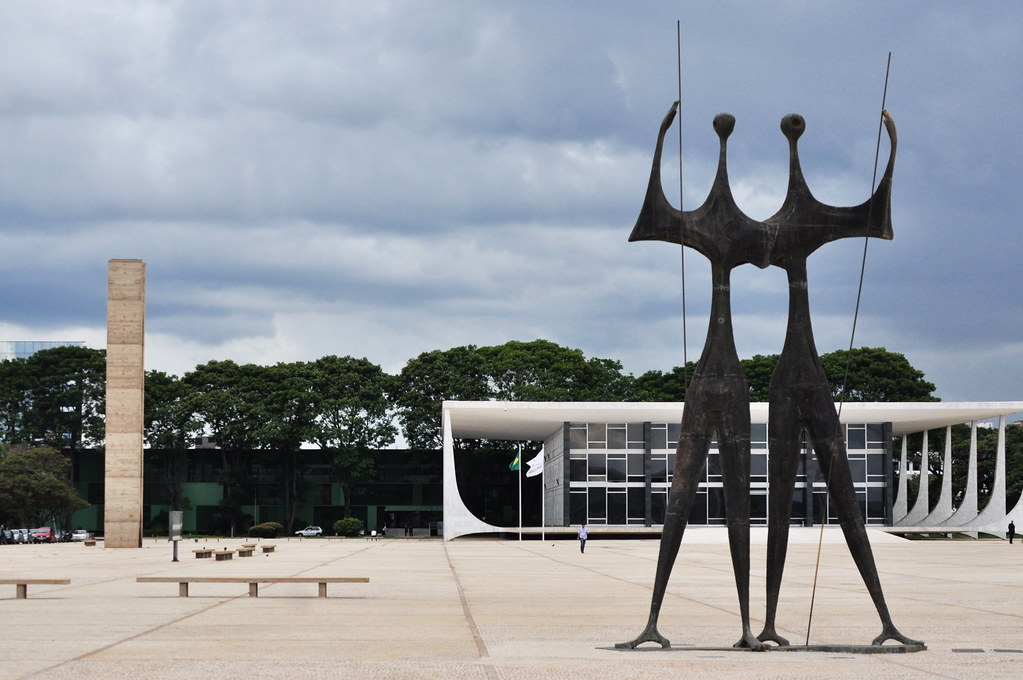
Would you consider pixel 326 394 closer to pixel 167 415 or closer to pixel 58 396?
pixel 167 415

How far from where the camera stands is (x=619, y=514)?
73.6m

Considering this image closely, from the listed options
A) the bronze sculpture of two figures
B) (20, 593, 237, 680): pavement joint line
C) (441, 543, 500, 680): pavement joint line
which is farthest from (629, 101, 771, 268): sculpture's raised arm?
(20, 593, 237, 680): pavement joint line

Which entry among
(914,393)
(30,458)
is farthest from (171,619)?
(914,393)

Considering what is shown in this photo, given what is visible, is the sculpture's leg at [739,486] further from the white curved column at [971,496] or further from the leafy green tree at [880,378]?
the leafy green tree at [880,378]

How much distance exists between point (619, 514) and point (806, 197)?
202 ft

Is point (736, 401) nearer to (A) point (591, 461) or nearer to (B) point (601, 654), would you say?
(B) point (601, 654)

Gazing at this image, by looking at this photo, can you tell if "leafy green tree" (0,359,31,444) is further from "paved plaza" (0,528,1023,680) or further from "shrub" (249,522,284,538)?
"paved plaza" (0,528,1023,680)

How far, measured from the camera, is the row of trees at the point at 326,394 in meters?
86.4

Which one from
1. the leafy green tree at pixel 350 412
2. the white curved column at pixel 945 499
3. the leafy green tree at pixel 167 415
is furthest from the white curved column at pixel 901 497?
the leafy green tree at pixel 167 415

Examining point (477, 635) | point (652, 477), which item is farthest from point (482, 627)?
point (652, 477)

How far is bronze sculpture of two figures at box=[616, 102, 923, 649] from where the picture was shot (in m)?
12.9

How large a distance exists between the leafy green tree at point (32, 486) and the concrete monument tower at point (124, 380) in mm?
27753

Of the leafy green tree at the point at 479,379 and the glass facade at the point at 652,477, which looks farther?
the leafy green tree at the point at 479,379

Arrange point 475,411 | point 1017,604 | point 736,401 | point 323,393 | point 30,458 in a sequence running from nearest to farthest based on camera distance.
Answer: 1. point 736,401
2. point 1017,604
3. point 475,411
4. point 30,458
5. point 323,393
